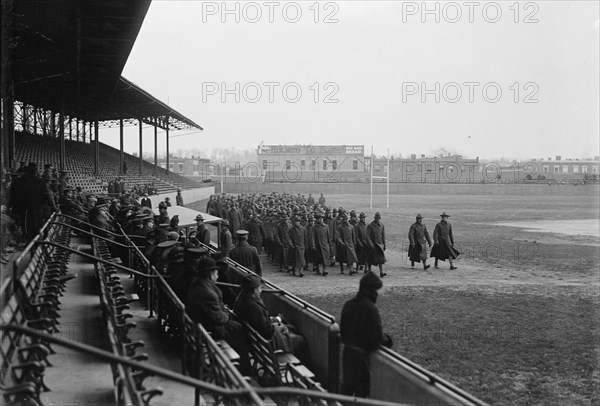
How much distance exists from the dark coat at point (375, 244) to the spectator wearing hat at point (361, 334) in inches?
392

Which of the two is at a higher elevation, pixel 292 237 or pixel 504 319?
pixel 292 237

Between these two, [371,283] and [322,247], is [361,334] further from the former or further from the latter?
[322,247]

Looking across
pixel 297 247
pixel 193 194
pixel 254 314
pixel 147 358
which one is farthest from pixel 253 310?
pixel 193 194

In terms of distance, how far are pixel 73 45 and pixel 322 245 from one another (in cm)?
974

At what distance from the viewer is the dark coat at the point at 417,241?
16094mm

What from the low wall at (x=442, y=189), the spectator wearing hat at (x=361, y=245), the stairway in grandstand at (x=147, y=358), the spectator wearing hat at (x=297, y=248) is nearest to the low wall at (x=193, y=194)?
the low wall at (x=442, y=189)

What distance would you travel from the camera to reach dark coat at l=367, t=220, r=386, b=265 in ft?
50.3

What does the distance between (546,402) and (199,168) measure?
343 feet

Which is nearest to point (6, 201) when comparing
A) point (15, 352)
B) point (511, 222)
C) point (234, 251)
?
point (234, 251)

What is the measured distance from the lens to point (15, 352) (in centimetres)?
414

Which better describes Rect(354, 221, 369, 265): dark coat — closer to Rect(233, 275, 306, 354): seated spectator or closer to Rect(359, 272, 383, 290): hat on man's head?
Rect(233, 275, 306, 354): seated spectator

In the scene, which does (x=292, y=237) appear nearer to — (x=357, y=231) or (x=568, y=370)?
(x=357, y=231)

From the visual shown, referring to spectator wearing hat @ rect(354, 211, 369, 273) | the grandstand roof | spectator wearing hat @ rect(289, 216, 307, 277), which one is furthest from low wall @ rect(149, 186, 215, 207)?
spectator wearing hat @ rect(354, 211, 369, 273)

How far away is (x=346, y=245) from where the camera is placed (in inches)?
618
